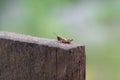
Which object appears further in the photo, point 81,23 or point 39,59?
point 81,23

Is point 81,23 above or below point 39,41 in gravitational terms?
above

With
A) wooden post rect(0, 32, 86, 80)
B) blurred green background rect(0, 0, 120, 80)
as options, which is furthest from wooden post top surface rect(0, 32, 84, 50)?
blurred green background rect(0, 0, 120, 80)

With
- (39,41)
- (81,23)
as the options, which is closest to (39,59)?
(39,41)

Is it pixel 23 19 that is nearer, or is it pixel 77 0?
pixel 23 19

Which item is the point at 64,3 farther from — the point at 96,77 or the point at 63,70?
the point at 63,70

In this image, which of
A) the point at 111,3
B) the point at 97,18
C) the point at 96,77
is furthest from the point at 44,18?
the point at 96,77

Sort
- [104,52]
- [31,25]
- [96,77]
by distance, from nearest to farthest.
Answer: [96,77]
[104,52]
[31,25]

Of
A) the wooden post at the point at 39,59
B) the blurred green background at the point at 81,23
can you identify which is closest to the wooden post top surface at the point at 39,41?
the wooden post at the point at 39,59

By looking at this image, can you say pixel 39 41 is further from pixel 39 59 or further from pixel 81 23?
pixel 81 23
